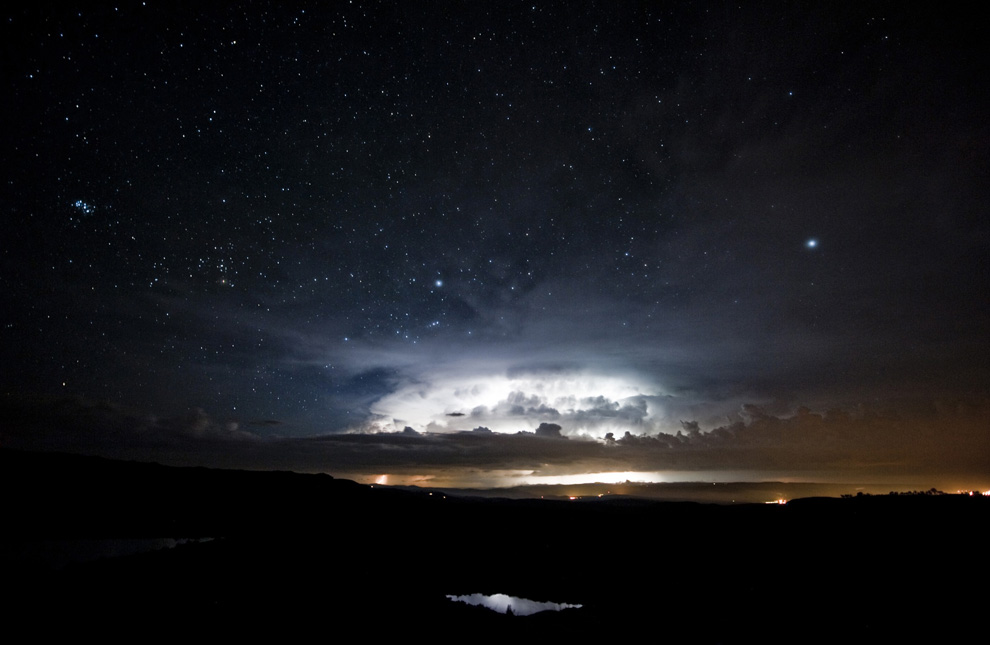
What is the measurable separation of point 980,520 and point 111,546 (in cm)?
6472

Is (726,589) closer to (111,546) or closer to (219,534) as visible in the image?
(219,534)

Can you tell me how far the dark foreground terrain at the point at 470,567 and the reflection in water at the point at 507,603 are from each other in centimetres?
115

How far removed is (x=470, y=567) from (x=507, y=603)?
8.68 metres

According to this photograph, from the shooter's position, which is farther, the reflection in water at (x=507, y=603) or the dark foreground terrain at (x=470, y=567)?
the reflection in water at (x=507, y=603)

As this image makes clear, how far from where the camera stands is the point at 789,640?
611 inches

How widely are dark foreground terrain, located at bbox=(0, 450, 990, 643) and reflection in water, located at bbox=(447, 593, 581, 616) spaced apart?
1.15m

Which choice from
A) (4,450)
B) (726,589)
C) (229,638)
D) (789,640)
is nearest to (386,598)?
(229,638)

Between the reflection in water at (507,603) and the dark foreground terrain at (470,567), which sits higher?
the dark foreground terrain at (470,567)

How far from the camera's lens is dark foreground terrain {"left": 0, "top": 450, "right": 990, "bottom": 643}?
15.7 metres

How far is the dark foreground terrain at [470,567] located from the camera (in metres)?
15.7

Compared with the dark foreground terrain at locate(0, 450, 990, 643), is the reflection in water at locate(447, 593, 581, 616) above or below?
below

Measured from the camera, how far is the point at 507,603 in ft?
86.2

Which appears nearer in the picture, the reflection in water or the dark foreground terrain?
the dark foreground terrain

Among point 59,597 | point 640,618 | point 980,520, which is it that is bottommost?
point 640,618
